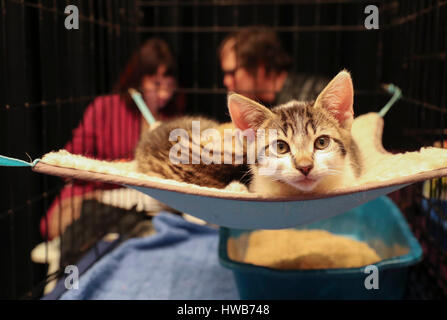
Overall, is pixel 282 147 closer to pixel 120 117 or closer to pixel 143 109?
pixel 143 109

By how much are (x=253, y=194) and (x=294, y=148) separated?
0.12 metres

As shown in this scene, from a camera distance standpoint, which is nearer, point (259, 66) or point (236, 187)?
point (236, 187)

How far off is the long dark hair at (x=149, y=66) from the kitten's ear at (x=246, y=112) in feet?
3.36

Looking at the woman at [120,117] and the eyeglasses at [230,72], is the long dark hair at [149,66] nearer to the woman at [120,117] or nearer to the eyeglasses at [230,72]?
the woman at [120,117]

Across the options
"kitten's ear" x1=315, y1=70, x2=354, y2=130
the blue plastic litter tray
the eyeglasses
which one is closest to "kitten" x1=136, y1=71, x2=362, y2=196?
"kitten's ear" x1=315, y1=70, x2=354, y2=130

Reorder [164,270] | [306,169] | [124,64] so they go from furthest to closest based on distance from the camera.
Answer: [124,64], [164,270], [306,169]

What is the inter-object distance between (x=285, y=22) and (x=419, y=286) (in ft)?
4.65

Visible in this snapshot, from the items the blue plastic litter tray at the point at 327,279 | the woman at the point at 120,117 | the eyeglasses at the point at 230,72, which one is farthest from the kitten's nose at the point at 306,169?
the eyeglasses at the point at 230,72

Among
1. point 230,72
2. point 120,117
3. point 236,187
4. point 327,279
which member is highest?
point 230,72

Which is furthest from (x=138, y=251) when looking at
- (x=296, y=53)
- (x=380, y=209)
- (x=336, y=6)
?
(x=336, y=6)

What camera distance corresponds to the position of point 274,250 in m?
1.48

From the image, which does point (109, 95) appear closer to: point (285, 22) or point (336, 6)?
point (285, 22)

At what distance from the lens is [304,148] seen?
3.02 feet

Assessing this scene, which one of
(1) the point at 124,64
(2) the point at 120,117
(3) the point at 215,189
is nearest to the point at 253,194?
(3) the point at 215,189
